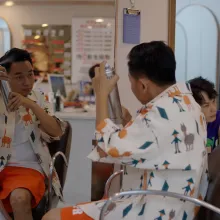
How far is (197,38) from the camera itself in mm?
3525

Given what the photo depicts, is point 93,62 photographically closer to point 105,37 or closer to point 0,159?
point 105,37

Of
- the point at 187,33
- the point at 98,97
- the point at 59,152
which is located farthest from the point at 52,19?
the point at 187,33

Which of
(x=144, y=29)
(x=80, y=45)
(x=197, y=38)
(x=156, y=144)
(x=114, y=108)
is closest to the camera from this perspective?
(x=156, y=144)

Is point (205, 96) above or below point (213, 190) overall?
above

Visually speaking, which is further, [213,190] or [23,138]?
[23,138]

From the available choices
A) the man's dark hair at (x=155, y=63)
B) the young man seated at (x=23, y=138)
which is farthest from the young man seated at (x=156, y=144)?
the young man seated at (x=23, y=138)

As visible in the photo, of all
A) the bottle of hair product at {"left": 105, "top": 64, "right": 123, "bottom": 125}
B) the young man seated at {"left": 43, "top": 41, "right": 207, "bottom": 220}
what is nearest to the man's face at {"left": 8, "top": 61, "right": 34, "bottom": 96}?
the bottle of hair product at {"left": 105, "top": 64, "right": 123, "bottom": 125}

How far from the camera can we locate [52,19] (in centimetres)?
221

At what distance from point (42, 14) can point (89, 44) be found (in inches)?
14.1

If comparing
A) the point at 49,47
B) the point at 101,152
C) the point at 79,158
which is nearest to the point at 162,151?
the point at 101,152

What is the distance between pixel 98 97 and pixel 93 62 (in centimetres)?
106

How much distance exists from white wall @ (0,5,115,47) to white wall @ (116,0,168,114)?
6.3 inches

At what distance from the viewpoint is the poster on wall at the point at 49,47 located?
7.30 ft

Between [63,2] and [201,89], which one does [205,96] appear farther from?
[63,2]
